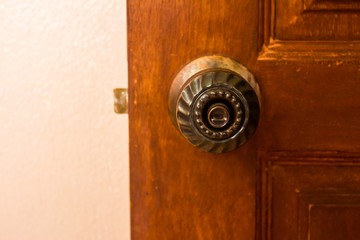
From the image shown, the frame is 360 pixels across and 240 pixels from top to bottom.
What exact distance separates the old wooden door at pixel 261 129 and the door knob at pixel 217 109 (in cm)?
4

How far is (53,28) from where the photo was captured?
1.62ft

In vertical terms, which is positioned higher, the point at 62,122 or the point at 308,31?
the point at 308,31

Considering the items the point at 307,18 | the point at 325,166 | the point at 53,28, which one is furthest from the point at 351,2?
the point at 53,28

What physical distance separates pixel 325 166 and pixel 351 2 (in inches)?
6.7

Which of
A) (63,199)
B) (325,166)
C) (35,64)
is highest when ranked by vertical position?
(35,64)

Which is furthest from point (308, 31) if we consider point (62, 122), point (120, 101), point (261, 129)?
point (62, 122)

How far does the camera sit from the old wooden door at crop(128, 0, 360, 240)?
332mm

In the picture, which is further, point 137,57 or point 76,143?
point 76,143

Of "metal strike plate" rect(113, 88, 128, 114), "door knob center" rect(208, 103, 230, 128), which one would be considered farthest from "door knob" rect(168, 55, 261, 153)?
"metal strike plate" rect(113, 88, 128, 114)

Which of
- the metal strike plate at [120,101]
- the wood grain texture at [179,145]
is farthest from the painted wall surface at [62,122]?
the wood grain texture at [179,145]

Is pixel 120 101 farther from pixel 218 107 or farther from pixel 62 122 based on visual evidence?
pixel 218 107

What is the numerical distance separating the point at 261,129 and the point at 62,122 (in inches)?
12.6

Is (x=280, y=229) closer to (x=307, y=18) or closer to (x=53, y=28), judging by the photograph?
(x=307, y=18)

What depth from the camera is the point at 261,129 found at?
0.34 metres
